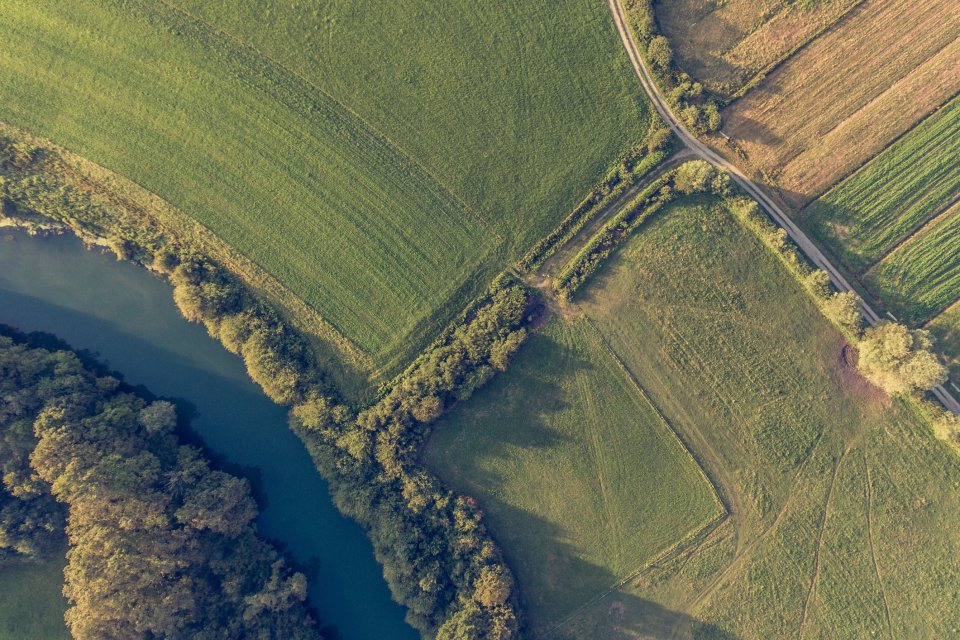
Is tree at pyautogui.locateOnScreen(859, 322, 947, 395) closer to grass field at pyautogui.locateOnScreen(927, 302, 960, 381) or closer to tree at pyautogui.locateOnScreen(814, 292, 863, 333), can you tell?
tree at pyautogui.locateOnScreen(814, 292, 863, 333)

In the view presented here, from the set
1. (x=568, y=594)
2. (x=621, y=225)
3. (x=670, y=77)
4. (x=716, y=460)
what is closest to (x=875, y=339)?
(x=716, y=460)

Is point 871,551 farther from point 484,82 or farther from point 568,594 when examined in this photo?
point 484,82

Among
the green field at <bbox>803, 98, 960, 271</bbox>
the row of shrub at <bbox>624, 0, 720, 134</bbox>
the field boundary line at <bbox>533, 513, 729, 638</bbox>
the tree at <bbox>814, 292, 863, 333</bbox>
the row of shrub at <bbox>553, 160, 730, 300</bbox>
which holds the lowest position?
the field boundary line at <bbox>533, 513, 729, 638</bbox>

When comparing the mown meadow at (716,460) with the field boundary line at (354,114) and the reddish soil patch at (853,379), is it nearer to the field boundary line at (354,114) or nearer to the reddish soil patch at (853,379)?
the reddish soil patch at (853,379)

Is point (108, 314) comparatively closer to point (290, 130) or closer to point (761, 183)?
point (290, 130)

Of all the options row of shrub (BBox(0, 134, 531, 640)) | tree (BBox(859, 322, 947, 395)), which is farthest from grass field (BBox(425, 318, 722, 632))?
tree (BBox(859, 322, 947, 395))

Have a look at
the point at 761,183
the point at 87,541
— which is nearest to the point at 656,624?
the point at 761,183
